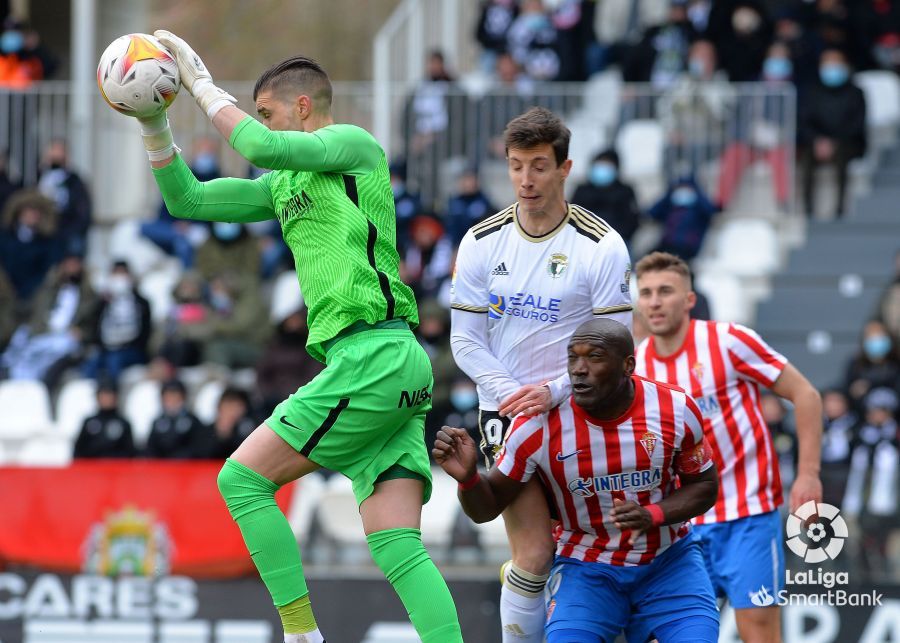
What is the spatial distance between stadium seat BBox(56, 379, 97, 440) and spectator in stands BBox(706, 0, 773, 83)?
686 cm

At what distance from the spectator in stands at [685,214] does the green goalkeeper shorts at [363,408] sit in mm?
8276

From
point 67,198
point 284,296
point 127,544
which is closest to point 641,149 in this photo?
point 284,296

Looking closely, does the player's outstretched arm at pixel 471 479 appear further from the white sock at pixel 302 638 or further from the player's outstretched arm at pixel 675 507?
the white sock at pixel 302 638

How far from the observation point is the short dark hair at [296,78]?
239 inches

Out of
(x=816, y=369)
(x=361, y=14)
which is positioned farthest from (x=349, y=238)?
(x=361, y=14)

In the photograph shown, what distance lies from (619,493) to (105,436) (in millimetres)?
7616

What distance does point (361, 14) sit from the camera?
3366cm

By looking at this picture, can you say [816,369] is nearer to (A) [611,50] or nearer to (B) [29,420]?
(A) [611,50]

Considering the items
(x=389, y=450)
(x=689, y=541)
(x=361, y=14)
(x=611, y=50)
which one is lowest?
(x=689, y=541)

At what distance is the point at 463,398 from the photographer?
13.0 metres

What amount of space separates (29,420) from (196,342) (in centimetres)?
164

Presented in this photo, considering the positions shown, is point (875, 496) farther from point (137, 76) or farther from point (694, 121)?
point (137, 76)

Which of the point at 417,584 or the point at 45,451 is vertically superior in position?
the point at 417,584

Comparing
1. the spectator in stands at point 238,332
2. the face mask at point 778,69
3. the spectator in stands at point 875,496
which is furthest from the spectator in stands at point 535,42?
the spectator in stands at point 875,496
